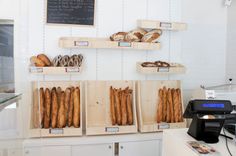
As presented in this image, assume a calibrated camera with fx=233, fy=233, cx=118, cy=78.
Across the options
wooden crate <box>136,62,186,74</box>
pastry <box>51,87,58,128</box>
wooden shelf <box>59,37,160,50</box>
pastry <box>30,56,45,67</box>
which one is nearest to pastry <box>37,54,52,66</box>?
pastry <box>30,56,45,67</box>

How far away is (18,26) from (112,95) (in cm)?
95

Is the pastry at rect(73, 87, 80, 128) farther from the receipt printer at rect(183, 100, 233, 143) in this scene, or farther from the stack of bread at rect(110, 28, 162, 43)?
the receipt printer at rect(183, 100, 233, 143)

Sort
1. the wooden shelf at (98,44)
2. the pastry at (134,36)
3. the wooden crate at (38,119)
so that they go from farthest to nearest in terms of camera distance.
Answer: the pastry at (134,36)
the wooden shelf at (98,44)
the wooden crate at (38,119)

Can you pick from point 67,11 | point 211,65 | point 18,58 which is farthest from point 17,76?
point 211,65

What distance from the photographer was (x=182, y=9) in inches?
99.4

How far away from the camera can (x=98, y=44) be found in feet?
6.64

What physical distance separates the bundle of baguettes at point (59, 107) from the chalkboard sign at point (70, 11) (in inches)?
24.8

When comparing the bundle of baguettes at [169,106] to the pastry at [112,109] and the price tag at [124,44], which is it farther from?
the price tag at [124,44]

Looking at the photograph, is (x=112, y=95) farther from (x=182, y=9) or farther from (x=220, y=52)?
(x=220, y=52)

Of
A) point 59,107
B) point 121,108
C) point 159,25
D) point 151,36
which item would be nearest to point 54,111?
point 59,107

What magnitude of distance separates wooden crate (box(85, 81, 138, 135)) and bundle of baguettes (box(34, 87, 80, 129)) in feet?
0.38

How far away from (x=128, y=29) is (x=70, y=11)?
568 millimetres

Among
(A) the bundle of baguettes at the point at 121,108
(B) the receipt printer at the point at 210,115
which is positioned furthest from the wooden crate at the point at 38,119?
(B) the receipt printer at the point at 210,115

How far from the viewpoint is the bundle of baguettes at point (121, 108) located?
2.02 metres
